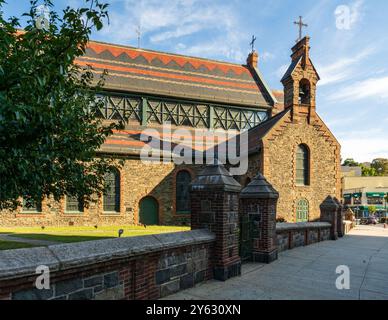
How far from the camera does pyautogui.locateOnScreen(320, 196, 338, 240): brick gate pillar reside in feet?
52.9

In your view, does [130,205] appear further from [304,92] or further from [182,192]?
[304,92]

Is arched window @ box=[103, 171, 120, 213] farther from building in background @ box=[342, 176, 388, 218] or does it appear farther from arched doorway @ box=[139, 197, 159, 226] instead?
building in background @ box=[342, 176, 388, 218]

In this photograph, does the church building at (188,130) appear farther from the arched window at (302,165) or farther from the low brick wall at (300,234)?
the low brick wall at (300,234)

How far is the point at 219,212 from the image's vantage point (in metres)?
6.96

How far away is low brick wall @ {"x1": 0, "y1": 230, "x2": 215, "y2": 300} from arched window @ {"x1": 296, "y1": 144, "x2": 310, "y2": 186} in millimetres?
16251

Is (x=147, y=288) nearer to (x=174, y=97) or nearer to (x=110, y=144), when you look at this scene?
(x=110, y=144)

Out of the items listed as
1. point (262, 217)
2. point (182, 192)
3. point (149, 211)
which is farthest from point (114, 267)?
point (182, 192)

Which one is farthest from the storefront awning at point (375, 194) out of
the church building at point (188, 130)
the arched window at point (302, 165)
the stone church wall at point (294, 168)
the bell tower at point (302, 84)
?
the bell tower at point (302, 84)

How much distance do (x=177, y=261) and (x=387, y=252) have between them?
34.9 ft

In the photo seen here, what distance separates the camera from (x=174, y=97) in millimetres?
25969

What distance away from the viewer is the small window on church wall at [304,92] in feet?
72.3

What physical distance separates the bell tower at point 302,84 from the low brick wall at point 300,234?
29.2ft

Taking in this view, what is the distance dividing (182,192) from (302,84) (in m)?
12.0
